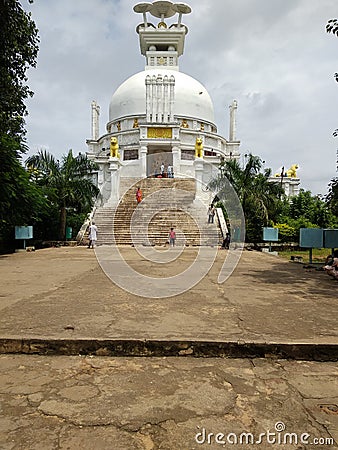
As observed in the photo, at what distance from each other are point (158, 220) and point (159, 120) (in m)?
14.6

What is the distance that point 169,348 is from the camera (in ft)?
12.2

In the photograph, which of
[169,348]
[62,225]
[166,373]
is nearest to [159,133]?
[62,225]

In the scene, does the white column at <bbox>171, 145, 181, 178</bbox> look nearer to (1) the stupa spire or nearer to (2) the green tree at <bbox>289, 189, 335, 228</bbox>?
(2) the green tree at <bbox>289, 189, 335, 228</bbox>

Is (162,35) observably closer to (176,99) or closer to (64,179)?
(176,99)

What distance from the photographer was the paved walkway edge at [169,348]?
3.70 metres

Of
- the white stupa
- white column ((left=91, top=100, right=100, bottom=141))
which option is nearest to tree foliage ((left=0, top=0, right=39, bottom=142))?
the white stupa

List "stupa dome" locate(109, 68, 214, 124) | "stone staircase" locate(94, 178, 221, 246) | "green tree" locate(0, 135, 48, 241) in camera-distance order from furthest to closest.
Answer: "stupa dome" locate(109, 68, 214, 124), "stone staircase" locate(94, 178, 221, 246), "green tree" locate(0, 135, 48, 241)

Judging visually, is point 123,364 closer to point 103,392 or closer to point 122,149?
point 103,392

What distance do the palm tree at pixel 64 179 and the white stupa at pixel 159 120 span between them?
644cm

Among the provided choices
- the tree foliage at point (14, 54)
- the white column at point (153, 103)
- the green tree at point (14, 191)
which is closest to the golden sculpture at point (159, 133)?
the white column at point (153, 103)

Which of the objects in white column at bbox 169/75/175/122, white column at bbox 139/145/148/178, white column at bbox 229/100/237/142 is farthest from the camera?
white column at bbox 229/100/237/142

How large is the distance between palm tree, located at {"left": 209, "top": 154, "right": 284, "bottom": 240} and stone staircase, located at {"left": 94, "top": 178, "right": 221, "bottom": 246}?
1.96 meters

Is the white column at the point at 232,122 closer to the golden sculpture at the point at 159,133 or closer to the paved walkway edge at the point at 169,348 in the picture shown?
the golden sculpture at the point at 159,133

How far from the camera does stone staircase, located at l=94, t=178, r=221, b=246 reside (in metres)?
19.2
